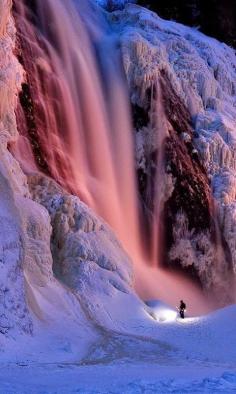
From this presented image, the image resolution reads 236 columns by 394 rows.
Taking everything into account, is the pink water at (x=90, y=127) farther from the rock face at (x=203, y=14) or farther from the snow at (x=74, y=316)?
the rock face at (x=203, y=14)

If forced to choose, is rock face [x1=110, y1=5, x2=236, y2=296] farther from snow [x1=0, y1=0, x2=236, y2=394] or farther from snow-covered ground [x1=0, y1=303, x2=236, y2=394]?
snow-covered ground [x1=0, y1=303, x2=236, y2=394]

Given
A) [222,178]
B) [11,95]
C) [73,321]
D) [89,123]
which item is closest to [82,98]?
[89,123]

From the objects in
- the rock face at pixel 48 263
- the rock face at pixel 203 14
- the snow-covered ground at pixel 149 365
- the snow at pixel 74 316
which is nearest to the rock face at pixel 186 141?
the snow at pixel 74 316

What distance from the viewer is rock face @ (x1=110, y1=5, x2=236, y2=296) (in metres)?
24.0

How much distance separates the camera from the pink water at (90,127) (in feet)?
63.5

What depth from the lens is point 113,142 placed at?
22953 millimetres

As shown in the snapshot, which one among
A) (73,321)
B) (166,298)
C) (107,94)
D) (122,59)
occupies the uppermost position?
(122,59)

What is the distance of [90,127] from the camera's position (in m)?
21.6

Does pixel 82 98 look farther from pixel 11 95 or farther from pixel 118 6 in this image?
pixel 118 6

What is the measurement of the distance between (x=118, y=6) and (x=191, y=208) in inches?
597

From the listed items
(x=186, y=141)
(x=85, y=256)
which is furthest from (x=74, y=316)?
(x=186, y=141)

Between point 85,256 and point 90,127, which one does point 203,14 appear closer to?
point 90,127

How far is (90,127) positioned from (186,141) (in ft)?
17.6

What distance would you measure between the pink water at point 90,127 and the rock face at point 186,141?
0.54 meters
